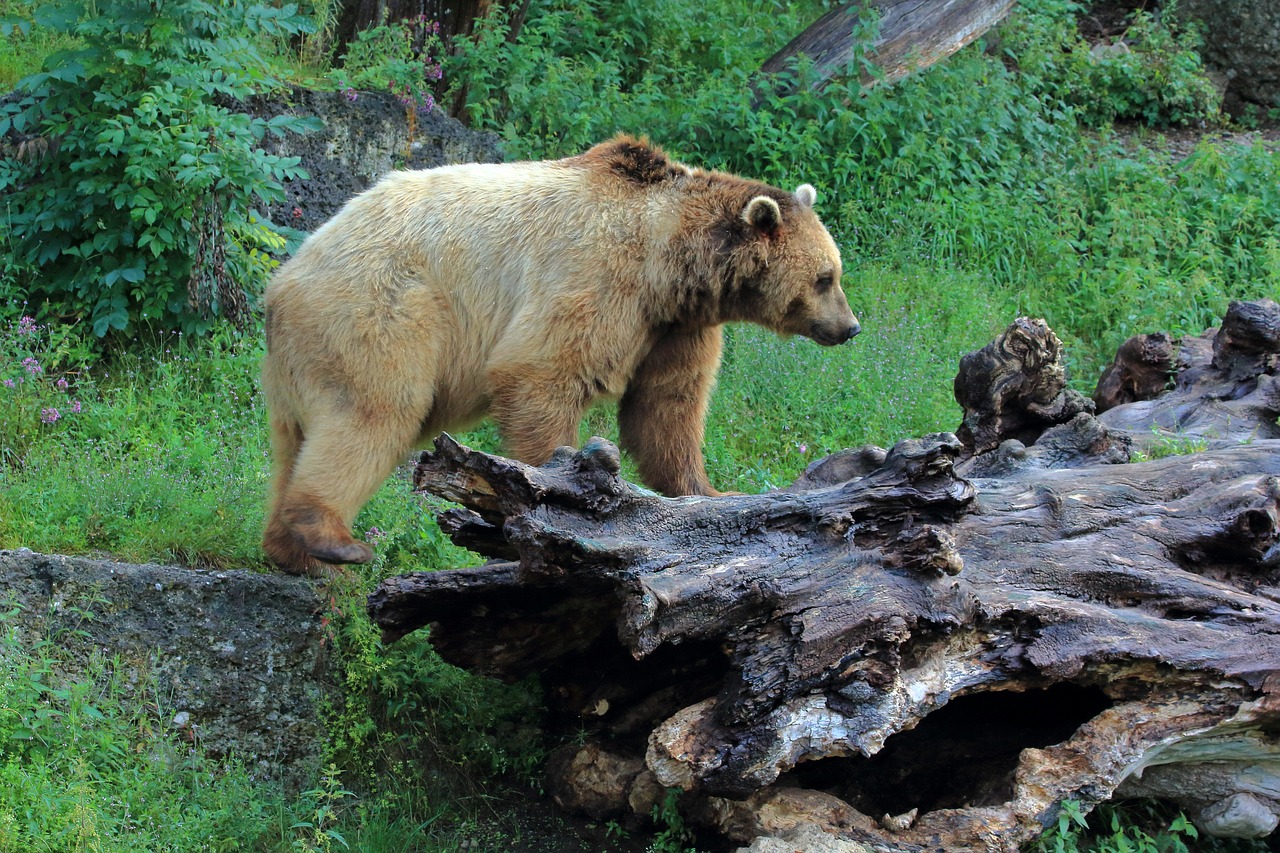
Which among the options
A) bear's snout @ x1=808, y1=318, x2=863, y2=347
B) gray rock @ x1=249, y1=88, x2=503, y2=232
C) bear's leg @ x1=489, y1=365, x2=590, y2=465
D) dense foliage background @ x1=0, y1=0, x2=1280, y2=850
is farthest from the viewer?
gray rock @ x1=249, y1=88, x2=503, y2=232

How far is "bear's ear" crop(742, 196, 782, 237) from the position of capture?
5309 mm

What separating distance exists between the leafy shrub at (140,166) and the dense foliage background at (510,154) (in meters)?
0.02

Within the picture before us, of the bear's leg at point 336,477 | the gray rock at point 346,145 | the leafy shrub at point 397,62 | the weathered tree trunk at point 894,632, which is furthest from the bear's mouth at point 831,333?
the leafy shrub at point 397,62

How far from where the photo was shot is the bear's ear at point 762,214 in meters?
5.31

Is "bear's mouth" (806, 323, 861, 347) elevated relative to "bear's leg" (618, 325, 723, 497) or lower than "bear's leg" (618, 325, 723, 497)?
elevated

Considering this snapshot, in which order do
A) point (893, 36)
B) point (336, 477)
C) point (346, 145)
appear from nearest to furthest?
point (336, 477) → point (346, 145) → point (893, 36)

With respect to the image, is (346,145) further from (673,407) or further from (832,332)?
(832,332)

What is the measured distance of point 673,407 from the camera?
220 inches

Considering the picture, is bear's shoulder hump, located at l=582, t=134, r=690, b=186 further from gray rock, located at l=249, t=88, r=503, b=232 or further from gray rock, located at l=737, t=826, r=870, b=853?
gray rock, located at l=249, t=88, r=503, b=232

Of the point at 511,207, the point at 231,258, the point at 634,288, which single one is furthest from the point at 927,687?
the point at 231,258

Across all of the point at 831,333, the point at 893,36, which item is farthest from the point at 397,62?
the point at 831,333

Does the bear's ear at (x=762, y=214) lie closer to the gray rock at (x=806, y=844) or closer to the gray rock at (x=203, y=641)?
the gray rock at (x=203, y=641)

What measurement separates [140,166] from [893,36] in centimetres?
615

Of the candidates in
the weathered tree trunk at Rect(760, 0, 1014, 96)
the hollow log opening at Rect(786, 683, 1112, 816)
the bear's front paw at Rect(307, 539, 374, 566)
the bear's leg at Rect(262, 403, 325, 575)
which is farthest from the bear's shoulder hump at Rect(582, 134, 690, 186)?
the weathered tree trunk at Rect(760, 0, 1014, 96)
